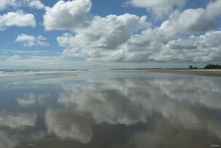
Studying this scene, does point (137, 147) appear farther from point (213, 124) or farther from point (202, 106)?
point (202, 106)

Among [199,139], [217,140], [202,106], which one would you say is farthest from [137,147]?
[202,106]

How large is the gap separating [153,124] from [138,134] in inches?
59.5

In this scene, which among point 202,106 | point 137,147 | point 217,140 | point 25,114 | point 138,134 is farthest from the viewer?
point 202,106

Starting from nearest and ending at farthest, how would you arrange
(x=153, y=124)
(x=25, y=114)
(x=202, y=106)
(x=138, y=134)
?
(x=138, y=134) → (x=153, y=124) → (x=25, y=114) → (x=202, y=106)

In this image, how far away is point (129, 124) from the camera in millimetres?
8641

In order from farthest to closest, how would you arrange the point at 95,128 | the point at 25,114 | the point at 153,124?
the point at 25,114 < the point at 153,124 < the point at 95,128

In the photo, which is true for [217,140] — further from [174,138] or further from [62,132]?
[62,132]

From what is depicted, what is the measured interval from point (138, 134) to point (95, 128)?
1757 millimetres

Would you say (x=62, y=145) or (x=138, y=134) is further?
(x=138, y=134)

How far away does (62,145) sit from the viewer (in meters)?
6.31

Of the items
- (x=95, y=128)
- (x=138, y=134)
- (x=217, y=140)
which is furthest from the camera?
(x=95, y=128)

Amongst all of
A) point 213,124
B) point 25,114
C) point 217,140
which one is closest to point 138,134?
point 217,140

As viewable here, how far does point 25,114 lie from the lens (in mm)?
10469

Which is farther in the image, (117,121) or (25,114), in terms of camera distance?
(25,114)
